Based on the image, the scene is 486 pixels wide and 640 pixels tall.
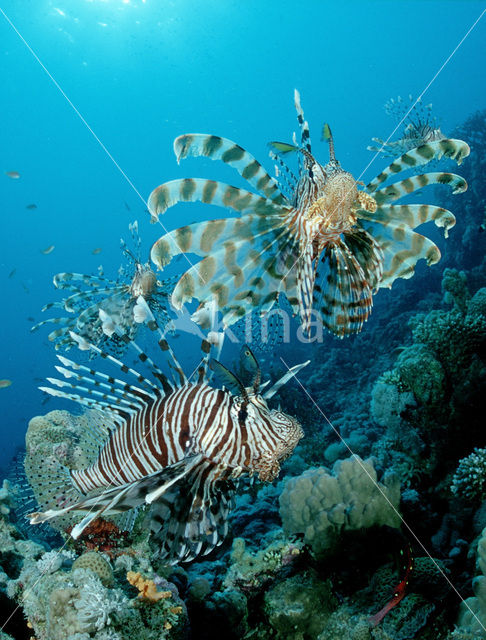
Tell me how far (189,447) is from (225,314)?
1027mm

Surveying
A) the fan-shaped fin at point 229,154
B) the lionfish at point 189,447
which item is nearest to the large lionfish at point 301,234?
the fan-shaped fin at point 229,154

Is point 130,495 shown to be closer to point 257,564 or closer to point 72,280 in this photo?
point 257,564

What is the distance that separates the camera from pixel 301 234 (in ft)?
9.82

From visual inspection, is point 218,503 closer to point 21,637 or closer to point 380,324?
point 21,637

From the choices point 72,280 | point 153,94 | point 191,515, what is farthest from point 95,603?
point 153,94

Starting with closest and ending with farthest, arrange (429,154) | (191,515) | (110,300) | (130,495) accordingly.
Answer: (130,495)
(191,515)
(429,154)
(110,300)

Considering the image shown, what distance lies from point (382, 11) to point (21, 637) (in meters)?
96.8

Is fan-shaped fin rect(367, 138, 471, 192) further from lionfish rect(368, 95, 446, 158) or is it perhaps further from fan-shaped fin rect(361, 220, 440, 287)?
lionfish rect(368, 95, 446, 158)

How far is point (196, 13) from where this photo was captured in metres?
52.7

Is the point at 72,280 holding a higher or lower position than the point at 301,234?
higher

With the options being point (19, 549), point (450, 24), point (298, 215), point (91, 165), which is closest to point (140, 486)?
point (298, 215)

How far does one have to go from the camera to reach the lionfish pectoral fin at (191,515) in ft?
7.77

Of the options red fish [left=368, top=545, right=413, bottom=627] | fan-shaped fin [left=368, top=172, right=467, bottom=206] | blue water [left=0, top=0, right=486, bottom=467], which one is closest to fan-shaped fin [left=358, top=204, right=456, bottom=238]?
fan-shaped fin [left=368, top=172, right=467, bottom=206]

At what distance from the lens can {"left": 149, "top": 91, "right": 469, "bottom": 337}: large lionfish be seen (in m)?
2.73
